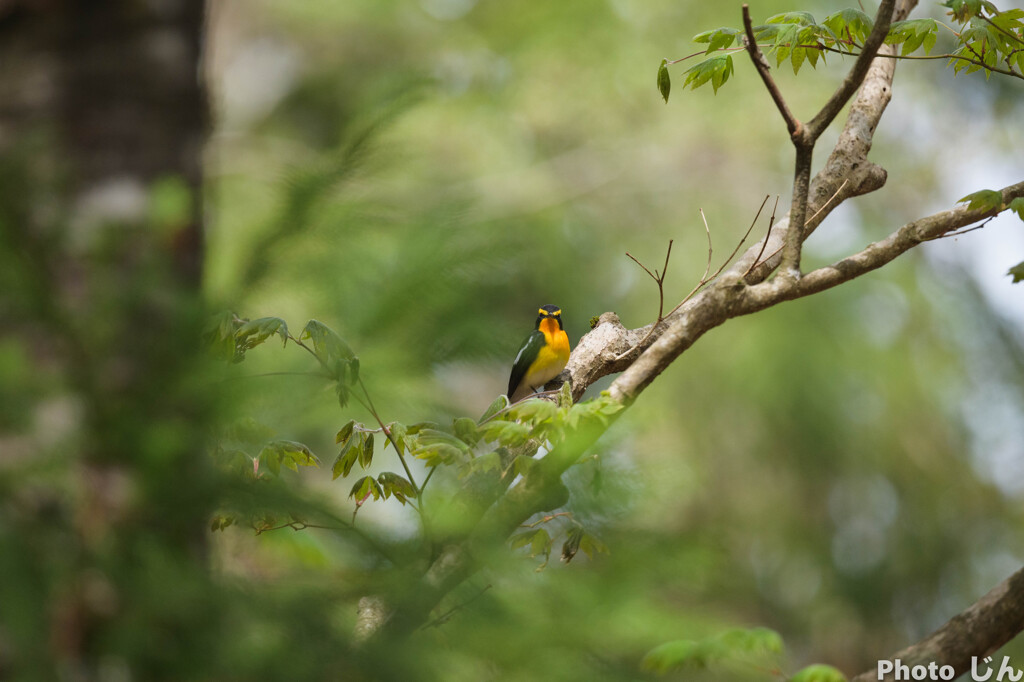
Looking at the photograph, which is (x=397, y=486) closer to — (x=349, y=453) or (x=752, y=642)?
(x=349, y=453)

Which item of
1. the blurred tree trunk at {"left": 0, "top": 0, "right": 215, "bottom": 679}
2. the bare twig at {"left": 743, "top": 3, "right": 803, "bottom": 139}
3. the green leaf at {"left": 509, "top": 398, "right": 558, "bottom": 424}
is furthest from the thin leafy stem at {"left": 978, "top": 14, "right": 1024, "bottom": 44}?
the blurred tree trunk at {"left": 0, "top": 0, "right": 215, "bottom": 679}

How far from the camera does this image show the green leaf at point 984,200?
1.76 meters

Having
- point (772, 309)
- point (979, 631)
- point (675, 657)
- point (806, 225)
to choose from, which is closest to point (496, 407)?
point (675, 657)

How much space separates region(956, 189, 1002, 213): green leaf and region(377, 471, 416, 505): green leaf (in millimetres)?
1317

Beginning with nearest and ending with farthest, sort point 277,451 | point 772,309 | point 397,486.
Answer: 1. point 277,451
2. point 397,486
3. point 772,309

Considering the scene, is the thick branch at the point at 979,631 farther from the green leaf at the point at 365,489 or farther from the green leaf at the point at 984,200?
A: the green leaf at the point at 365,489

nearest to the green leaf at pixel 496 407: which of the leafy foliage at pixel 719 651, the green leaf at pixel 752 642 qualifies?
the leafy foliage at pixel 719 651

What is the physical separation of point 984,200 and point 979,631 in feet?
2.88

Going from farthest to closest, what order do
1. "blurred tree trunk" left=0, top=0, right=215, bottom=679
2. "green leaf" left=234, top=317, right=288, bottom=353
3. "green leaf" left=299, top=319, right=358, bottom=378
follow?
"green leaf" left=234, top=317, right=288, bottom=353 < "green leaf" left=299, top=319, right=358, bottom=378 < "blurred tree trunk" left=0, top=0, right=215, bottom=679

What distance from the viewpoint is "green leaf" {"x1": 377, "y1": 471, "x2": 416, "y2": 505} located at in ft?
5.77

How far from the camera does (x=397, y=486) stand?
Result: 5.82 ft

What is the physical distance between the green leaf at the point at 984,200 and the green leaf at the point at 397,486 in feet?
4.32

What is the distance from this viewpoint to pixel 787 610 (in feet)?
29.0

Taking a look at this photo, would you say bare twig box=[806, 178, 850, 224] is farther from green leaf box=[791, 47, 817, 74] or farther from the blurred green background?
the blurred green background
